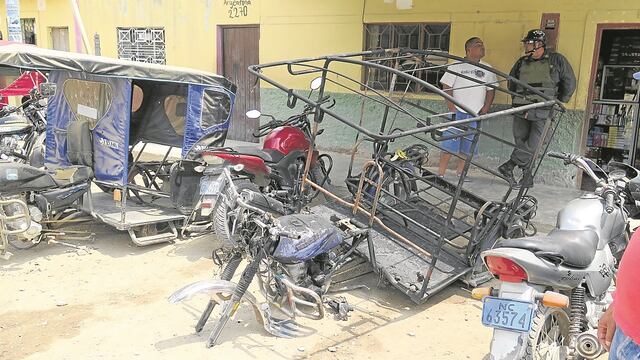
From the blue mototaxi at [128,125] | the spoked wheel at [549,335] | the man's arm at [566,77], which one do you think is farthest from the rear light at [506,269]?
the man's arm at [566,77]

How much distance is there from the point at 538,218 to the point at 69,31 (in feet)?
39.6

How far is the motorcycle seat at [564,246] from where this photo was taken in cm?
283

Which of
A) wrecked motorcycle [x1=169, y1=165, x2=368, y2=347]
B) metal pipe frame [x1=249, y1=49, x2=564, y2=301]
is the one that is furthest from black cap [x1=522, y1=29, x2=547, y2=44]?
wrecked motorcycle [x1=169, y1=165, x2=368, y2=347]

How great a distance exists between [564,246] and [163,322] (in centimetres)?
271

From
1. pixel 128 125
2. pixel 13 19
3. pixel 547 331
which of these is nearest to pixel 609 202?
pixel 547 331

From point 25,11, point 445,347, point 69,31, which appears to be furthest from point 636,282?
point 25,11

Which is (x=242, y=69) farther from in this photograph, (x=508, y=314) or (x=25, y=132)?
(x=508, y=314)

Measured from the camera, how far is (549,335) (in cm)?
312

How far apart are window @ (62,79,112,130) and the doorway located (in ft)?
19.4

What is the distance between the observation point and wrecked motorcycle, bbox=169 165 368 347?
3.54 meters

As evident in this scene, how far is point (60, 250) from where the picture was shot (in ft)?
17.9

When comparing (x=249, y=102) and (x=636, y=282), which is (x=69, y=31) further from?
(x=636, y=282)

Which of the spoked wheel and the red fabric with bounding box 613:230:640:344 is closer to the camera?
the red fabric with bounding box 613:230:640:344

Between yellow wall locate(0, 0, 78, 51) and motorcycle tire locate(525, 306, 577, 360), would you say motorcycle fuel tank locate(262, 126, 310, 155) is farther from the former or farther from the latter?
yellow wall locate(0, 0, 78, 51)
